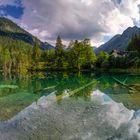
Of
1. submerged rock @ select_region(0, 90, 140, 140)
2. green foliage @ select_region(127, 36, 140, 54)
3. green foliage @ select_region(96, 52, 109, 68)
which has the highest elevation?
green foliage @ select_region(127, 36, 140, 54)

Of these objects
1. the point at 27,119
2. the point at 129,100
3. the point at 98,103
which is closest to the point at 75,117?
the point at 27,119

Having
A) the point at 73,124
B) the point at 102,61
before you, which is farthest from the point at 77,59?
the point at 73,124

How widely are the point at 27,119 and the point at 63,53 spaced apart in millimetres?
122172

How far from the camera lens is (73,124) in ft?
68.7

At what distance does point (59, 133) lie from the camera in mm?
18531

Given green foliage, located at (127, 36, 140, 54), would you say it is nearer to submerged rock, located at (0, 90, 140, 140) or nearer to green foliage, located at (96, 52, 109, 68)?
green foliage, located at (96, 52, 109, 68)

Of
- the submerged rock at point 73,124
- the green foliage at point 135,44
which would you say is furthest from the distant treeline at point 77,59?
the submerged rock at point 73,124

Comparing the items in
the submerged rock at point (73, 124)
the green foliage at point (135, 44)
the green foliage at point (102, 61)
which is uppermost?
the green foliage at point (135, 44)

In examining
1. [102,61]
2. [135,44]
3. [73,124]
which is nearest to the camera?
[73,124]

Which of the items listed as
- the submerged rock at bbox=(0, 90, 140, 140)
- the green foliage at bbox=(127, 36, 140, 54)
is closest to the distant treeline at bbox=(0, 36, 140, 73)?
the green foliage at bbox=(127, 36, 140, 54)

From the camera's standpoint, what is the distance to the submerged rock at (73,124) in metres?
17.9

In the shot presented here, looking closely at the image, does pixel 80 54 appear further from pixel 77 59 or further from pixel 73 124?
pixel 73 124

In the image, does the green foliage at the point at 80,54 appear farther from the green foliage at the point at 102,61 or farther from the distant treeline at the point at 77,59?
the green foliage at the point at 102,61

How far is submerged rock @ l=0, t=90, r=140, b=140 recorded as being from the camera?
17.9 m
